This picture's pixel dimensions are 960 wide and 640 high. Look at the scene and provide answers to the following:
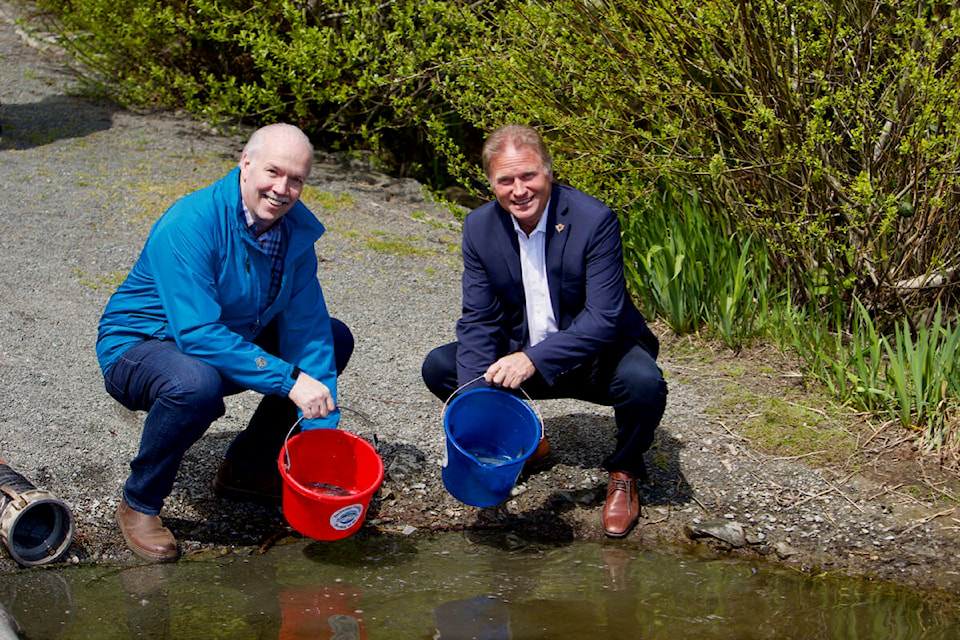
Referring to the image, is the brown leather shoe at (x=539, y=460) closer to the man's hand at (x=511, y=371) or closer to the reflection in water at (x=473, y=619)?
the man's hand at (x=511, y=371)

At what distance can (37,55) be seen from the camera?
36.7ft

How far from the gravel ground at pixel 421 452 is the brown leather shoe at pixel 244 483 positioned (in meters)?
0.05

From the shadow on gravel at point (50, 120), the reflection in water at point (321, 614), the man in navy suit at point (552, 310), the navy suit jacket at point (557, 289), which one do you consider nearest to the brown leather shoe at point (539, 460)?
the man in navy suit at point (552, 310)

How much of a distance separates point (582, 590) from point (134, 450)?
6.31ft

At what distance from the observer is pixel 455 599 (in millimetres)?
3359

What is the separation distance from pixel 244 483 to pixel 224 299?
2.67 feet

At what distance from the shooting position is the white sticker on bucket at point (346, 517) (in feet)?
10.9

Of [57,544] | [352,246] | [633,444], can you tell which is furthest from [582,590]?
[352,246]

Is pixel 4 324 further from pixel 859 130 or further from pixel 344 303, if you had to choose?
pixel 859 130

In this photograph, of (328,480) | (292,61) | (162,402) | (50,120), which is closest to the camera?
(162,402)

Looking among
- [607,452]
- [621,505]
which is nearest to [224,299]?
[621,505]

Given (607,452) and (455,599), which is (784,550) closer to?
(607,452)

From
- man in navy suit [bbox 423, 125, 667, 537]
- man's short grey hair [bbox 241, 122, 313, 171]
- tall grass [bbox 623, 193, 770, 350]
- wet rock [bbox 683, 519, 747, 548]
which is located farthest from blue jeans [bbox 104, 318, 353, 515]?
tall grass [bbox 623, 193, 770, 350]

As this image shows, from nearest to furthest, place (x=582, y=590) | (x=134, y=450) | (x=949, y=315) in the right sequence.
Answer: (x=582, y=590) → (x=134, y=450) → (x=949, y=315)
